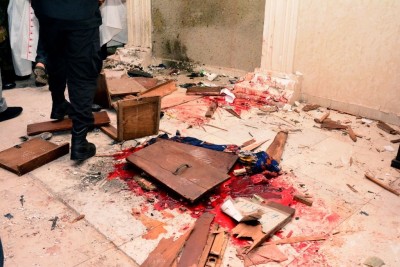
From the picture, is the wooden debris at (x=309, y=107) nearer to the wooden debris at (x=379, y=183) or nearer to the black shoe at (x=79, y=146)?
the wooden debris at (x=379, y=183)

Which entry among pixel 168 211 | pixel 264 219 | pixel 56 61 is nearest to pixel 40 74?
pixel 56 61

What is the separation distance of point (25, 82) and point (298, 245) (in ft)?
16.0

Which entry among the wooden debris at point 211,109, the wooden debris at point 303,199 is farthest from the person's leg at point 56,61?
the wooden debris at point 303,199

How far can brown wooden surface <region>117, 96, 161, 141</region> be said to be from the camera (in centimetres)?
354

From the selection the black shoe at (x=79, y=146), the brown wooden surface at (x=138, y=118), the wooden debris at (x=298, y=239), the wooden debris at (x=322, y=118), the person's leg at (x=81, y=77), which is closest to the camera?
the wooden debris at (x=298, y=239)

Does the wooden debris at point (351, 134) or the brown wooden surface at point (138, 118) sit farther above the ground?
the brown wooden surface at point (138, 118)

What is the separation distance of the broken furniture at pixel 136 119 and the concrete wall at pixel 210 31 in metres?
2.45

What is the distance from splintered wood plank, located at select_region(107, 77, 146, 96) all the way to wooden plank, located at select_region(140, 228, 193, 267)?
289 centimetres

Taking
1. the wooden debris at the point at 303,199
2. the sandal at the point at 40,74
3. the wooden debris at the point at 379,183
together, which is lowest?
the wooden debris at the point at 303,199

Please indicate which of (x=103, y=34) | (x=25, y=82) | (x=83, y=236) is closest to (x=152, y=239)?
(x=83, y=236)

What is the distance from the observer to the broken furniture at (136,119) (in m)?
3.54

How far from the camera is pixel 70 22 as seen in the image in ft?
9.51

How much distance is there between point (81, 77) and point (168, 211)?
1.35 metres

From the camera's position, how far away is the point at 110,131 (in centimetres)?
383
